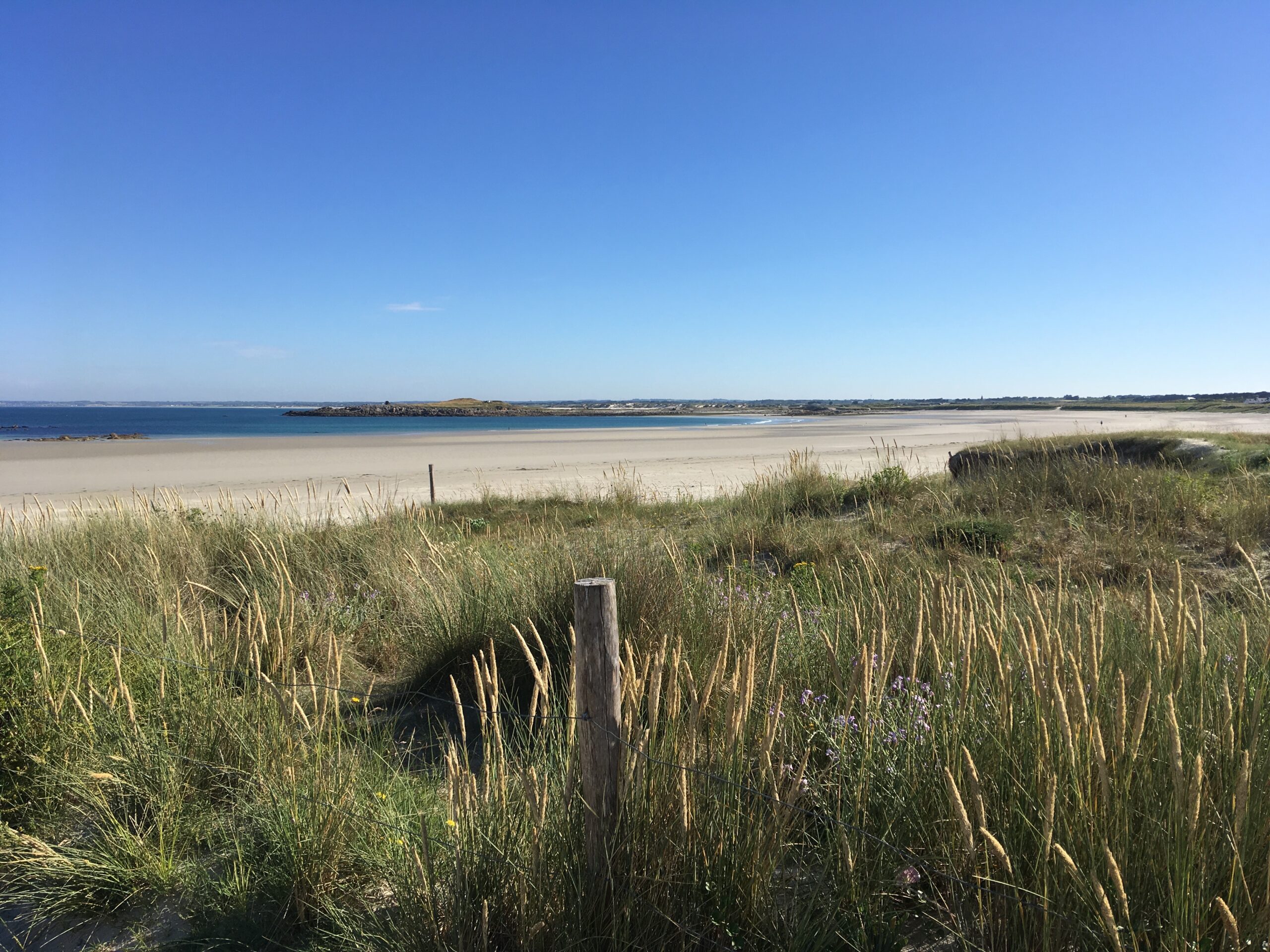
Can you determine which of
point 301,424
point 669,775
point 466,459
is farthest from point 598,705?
point 301,424

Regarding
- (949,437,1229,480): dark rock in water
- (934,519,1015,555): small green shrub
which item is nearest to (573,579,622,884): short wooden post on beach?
(934,519,1015,555): small green shrub

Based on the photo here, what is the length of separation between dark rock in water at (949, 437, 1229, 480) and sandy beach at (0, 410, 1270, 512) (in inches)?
20.9

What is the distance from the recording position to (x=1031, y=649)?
6.82ft

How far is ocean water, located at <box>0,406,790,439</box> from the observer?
170ft

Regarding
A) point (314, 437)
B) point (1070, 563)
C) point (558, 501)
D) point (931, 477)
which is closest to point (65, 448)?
point (314, 437)

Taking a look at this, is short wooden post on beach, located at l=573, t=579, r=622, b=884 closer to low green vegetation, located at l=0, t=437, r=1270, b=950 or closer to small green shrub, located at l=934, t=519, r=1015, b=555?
low green vegetation, located at l=0, t=437, r=1270, b=950

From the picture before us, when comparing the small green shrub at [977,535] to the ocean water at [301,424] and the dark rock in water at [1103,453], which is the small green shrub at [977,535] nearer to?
the dark rock in water at [1103,453]

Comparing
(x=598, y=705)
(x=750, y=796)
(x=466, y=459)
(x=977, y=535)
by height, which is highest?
(x=598, y=705)

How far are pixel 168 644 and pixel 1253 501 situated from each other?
9.86 metres

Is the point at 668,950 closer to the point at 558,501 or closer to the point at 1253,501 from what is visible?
the point at 1253,501

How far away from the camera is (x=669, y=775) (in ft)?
A: 7.23

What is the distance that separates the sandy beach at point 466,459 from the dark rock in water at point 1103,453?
0.53 meters

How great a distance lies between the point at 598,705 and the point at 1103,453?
11961 mm

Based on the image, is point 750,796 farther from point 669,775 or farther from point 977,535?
point 977,535
